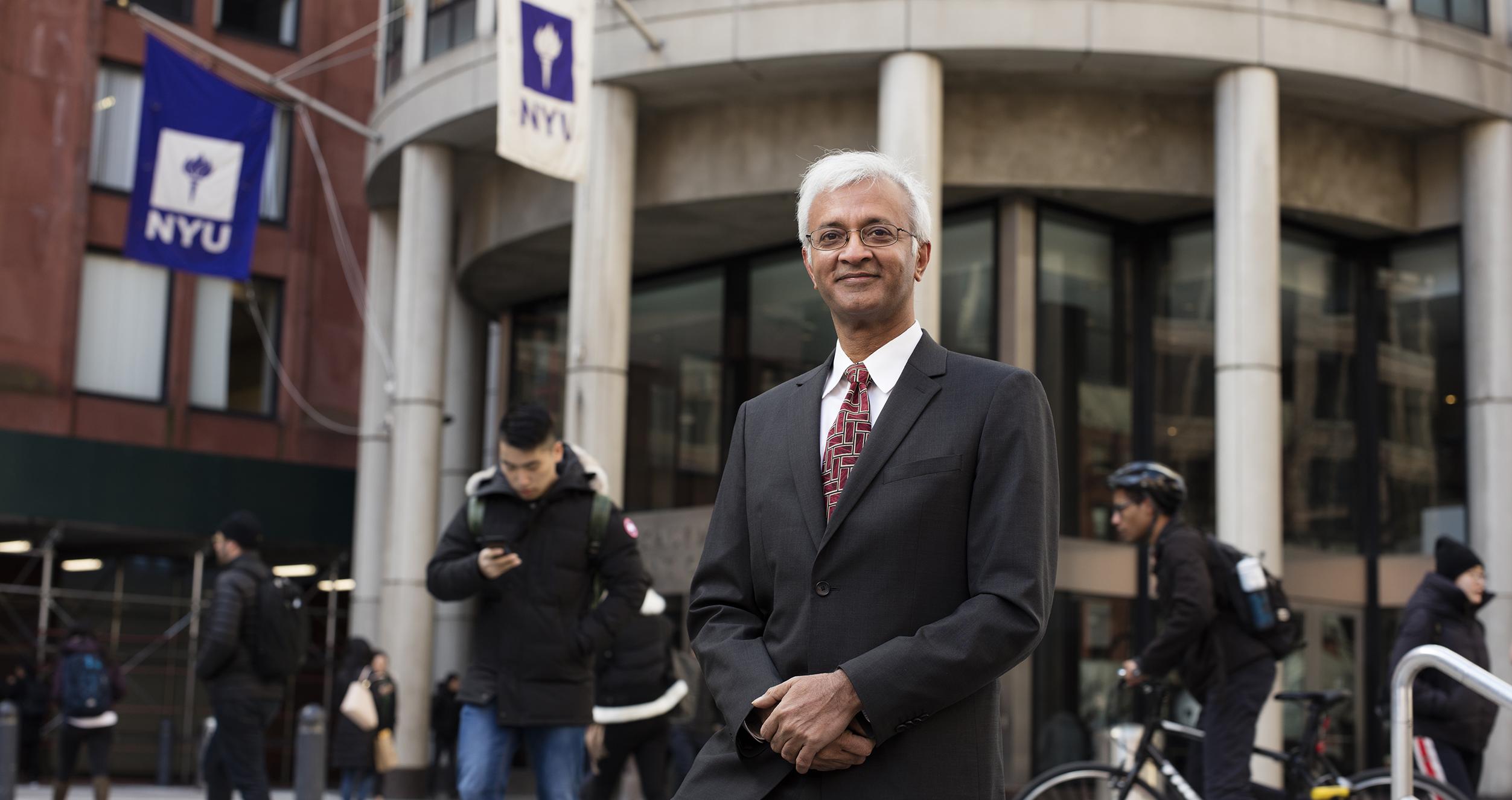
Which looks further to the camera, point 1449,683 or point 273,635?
point 273,635

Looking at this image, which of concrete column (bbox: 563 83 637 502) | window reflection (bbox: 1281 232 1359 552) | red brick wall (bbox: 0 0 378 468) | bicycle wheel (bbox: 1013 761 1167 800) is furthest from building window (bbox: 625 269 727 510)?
bicycle wheel (bbox: 1013 761 1167 800)

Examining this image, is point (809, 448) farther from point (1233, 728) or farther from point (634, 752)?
point (634, 752)

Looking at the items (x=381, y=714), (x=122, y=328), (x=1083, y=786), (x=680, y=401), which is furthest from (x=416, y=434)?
(x=1083, y=786)

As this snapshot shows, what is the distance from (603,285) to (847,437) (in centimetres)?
1570

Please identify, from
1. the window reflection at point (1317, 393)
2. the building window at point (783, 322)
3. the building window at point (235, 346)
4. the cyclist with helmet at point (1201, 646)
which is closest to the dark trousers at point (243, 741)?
the cyclist with helmet at point (1201, 646)

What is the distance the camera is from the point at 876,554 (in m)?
3.20

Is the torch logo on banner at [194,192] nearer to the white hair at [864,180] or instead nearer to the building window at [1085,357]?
the building window at [1085,357]

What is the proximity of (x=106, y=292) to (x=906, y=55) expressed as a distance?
15.7m

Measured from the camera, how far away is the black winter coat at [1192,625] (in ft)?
26.0

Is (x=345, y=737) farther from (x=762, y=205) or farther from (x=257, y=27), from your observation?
(x=257, y=27)

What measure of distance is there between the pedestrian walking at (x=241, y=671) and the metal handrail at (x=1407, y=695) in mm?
5886

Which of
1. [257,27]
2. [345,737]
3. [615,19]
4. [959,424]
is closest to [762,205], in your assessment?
[615,19]

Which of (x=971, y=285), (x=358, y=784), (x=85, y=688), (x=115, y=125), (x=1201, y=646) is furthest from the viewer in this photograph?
(x=115, y=125)

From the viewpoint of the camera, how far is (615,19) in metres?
19.1
